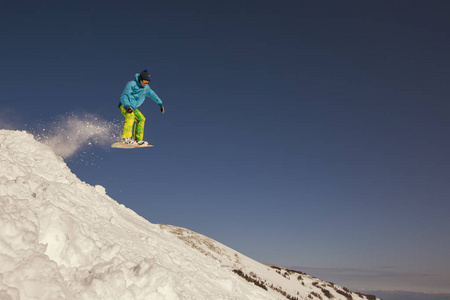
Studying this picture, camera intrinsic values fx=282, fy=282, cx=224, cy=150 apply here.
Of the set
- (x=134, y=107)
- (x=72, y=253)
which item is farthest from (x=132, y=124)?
(x=72, y=253)

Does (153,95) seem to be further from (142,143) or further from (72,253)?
(72,253)

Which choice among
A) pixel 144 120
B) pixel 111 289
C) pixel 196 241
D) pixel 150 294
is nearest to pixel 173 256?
pixel 150 294

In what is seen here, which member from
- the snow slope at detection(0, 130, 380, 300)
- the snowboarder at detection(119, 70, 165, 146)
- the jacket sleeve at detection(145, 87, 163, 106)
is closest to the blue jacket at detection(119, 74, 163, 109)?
the snowboarder at detection(119, 70, 165, 146)

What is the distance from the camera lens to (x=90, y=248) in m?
4.82

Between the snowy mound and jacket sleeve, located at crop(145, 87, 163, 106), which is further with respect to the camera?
jacket sleeve, located at crop(145, 87, 163, 106)

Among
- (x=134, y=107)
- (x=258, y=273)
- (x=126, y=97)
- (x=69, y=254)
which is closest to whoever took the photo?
(x=69, y=254)

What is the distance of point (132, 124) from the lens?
462 inches

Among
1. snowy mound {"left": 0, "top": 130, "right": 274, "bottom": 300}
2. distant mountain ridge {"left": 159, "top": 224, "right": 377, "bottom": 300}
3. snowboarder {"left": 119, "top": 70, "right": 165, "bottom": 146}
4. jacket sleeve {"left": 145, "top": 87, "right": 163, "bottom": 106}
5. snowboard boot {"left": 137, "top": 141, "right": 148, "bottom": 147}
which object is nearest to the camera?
snowy mound {"left": 0, "top": 130, "right": 274, "bottom": 300}

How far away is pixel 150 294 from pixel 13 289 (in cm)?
197

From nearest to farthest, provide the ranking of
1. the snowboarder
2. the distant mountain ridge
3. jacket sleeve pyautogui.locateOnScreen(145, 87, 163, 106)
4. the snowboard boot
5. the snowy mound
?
the snowy mound, the snowboarder, the snowboard boot, jacket sleeve pyautogui.locateOnScreen(145, 87, 163, 106), the distant mountain ridge

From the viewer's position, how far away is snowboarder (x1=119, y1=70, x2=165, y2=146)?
38.1ft

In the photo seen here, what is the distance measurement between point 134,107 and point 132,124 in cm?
83

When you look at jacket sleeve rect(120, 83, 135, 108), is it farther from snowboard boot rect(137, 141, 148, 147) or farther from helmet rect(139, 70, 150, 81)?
snowboard boot rect(137, 141, 148, 147)

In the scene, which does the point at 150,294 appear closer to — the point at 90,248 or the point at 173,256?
the point at 90,248
